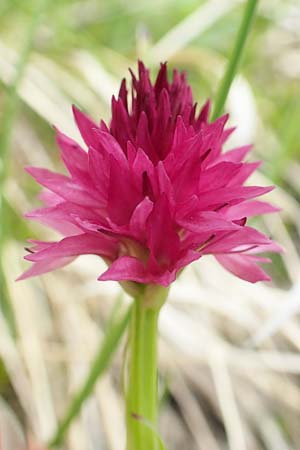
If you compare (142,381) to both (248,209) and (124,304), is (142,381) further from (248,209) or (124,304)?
(124,304)

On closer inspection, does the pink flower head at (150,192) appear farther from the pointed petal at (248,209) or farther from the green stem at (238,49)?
the green stem at (238,49)

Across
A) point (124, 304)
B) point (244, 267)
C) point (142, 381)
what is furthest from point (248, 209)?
point (124, 304)

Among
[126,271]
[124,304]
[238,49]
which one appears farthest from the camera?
[124,304]

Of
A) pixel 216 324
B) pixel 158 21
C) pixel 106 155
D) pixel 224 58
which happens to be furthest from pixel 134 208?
pixel 158 21

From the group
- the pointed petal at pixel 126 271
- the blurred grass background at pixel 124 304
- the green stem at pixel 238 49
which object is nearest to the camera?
the pointed petal at pixel 126 271

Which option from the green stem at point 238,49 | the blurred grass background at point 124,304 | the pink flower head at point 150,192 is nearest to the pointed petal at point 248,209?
the pink flower head at point 150,192

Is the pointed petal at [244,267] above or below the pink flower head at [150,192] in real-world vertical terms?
below

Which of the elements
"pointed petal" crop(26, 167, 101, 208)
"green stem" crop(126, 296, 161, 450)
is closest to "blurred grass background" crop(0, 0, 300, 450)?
"green stem" crop(126, 296, 161, 450)
